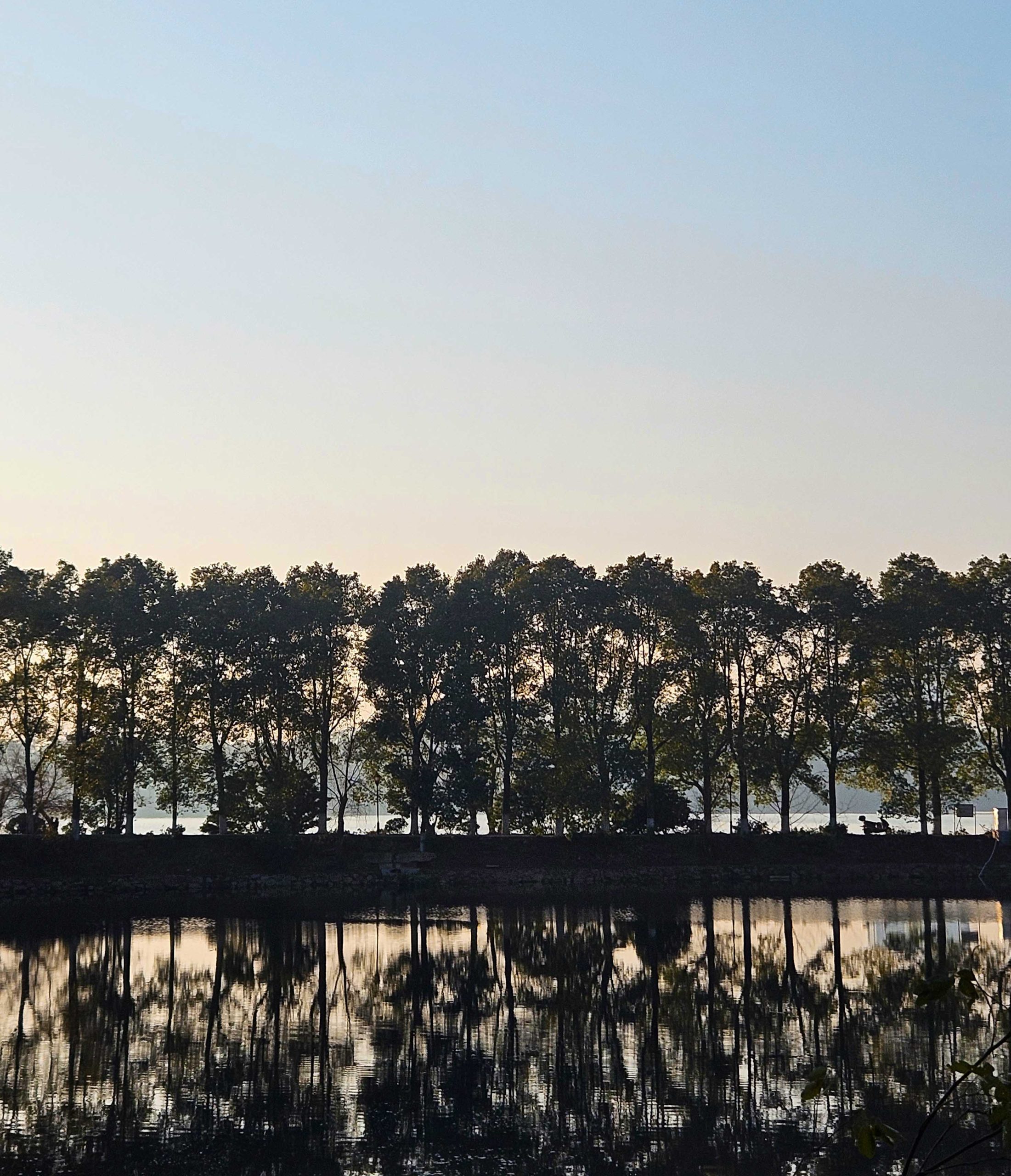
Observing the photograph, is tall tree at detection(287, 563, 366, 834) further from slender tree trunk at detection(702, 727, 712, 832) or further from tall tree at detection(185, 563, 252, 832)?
slender tree trunk at detection(702, 727, 712, 832)

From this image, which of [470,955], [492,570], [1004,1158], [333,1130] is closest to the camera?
[1004,1158]

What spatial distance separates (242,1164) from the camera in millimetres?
19266

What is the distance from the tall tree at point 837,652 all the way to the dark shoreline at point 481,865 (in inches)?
244

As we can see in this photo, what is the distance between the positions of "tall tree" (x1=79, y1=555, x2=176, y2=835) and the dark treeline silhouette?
0.45 ft

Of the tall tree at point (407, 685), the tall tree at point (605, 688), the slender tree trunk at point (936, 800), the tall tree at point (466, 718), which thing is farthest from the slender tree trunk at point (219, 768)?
the slender tree trunk at point (936, 800)

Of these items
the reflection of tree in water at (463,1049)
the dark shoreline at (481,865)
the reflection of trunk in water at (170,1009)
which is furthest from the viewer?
the dark shoreline at (481,865)

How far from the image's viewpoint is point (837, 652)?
262 feet

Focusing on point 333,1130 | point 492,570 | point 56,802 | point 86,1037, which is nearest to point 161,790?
point 56,802

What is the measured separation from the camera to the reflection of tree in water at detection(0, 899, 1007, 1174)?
66.0 feet

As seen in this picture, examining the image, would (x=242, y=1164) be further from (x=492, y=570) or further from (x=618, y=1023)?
(x=492, y=570)

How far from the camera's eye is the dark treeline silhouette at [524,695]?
3012 inches

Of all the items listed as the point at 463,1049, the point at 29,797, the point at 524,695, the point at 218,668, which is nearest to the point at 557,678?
the point at 524,695

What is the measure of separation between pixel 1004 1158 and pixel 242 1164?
1106 centimetres

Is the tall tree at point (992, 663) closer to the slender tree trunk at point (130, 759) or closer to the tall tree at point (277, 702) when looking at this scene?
the tall tree at point (277, 702)
